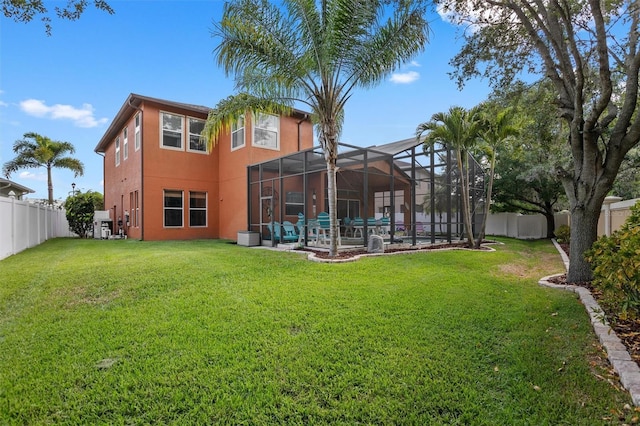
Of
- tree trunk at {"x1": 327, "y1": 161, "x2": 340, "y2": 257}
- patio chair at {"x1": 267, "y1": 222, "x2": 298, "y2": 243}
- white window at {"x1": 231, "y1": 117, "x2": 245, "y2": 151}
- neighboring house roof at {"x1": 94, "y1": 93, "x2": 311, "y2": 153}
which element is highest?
neighboring house roof at {"x1": 94, "y1": 93, "x2": 311, "y2": 153}

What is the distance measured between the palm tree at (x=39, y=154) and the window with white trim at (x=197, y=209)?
43.3ft

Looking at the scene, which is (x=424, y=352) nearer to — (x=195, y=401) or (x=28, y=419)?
(x=195, y=401)

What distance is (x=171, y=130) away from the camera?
15250 millimetres

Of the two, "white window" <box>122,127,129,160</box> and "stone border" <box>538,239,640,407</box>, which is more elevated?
"white window" <box>122,127,129,160</box>

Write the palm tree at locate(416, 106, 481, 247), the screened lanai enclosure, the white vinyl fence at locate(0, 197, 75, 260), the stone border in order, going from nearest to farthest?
1. the stone border
2. the white vinyl fence at locate(0, 197, 75, 260)
3. the palm tree at locate(416, 106, 481, 247)
4. the screened lanai enclosure

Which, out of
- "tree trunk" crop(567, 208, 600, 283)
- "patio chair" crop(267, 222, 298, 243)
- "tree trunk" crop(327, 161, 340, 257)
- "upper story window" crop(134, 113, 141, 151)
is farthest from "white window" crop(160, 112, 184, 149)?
"tree trunk" crop(567, 208, 600, 283)

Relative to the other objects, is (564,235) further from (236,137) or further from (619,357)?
(236,137)

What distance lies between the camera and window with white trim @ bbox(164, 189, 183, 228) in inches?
597

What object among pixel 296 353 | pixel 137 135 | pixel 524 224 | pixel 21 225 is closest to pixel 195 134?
pixel 137 135

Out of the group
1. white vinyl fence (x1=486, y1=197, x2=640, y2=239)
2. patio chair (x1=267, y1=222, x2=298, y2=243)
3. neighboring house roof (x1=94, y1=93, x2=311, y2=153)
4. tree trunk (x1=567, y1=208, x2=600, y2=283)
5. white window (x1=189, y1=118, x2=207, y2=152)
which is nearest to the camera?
tree trunk (x1=567, y1=208, x2=600, y2=283)

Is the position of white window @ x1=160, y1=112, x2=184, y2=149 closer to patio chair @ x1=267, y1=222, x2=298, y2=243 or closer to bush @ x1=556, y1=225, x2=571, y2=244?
patio chair @ x1=267, y1=222, x2=298, y2=243

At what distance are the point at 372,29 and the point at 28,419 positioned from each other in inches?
340

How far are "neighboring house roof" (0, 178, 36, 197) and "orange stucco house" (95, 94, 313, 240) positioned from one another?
5.91 metres

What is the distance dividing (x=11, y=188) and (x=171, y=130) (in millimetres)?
12957
